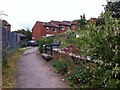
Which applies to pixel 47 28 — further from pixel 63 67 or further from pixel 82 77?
pixel 82 77

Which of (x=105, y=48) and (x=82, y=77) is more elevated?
(x=105, y=48)

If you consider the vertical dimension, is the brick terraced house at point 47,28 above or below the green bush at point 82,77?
above

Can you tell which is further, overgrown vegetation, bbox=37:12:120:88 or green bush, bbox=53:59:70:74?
green bush, bbox=53:59:70:74

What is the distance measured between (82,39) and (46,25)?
59759 millimetres

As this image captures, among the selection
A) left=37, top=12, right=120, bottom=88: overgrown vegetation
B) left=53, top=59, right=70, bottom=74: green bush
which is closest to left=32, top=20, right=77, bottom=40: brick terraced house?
left=53, top=59, right=70, bottom=74: green bush

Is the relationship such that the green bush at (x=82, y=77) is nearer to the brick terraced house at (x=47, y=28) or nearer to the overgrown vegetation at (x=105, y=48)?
the overgrown vegetation at (x=105, y=48)

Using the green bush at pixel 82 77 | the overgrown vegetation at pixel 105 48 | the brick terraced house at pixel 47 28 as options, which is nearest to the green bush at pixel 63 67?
the green bush at pixel 82 77

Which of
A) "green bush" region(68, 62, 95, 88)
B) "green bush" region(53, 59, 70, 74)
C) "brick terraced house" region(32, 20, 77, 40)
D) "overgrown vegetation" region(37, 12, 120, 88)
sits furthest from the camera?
"brick terraced house" region(32, 20, 77, 40)

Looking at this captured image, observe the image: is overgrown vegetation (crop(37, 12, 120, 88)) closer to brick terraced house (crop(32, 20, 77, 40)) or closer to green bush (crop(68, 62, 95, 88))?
green bush (crop(68, 62, 95, 88))

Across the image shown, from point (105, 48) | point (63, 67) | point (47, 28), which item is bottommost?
point (63, 67)

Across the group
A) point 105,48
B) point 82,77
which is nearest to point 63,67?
point 82,77

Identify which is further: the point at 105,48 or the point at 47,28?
the point at 47,28

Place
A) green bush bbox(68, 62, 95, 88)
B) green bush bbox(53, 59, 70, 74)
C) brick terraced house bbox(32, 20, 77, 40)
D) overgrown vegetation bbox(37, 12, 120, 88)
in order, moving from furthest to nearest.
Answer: brick terraced house bbox(32, 20, 77, 40)
green bush bbox(53, 59, 70, 74)
green bush bbox(68, 62, 95, 88)
overgrown vegetation bbox(37, 12, 120, 88)

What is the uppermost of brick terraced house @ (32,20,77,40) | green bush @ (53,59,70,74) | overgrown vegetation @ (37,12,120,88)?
brick terraced house @ (32,20,77,40)
